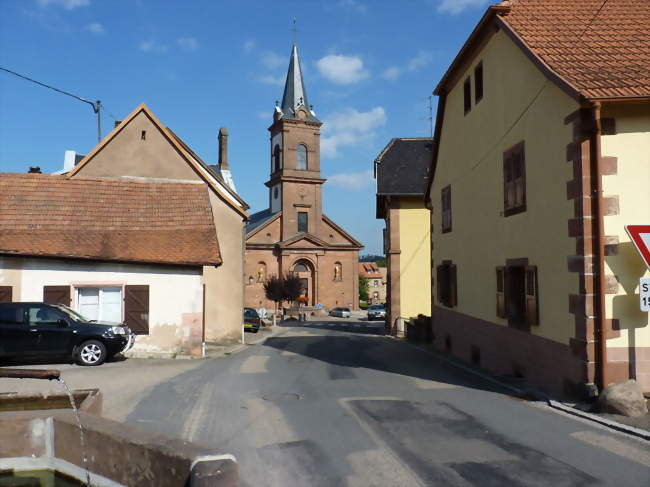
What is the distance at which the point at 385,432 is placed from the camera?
761cm

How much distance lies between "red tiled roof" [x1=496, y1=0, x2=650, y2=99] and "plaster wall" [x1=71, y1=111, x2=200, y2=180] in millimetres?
15030

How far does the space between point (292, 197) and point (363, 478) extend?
191 ft

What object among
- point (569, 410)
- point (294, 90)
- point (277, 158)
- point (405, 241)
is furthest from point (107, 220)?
point (294, 90)

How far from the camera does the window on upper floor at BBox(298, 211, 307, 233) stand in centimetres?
6412

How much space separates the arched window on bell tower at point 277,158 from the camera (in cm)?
6488

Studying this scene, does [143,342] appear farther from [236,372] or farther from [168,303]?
[236,372]

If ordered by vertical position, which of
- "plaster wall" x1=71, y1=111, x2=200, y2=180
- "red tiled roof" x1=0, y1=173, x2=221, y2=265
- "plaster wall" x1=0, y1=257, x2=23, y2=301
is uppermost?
"plaster wall" x1=71, y1=111, x2=200, y2=180

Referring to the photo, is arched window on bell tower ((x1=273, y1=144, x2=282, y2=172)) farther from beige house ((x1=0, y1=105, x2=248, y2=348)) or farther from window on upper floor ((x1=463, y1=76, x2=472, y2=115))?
window on upper floor ((x1=463, y1=76, x2=472, y2=115))

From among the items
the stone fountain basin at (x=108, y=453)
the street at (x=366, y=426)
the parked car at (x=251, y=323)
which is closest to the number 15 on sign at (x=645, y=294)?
the street at (x=366, y=426)

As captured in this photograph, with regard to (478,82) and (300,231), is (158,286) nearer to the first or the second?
(478,82)

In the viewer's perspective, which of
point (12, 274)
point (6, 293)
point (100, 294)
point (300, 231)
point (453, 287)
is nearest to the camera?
point (6, 293)

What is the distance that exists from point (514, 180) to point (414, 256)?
19.6 meters

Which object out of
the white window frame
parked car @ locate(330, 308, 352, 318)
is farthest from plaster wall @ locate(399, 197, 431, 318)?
parked car @ locate(330, 308, 352, 318)

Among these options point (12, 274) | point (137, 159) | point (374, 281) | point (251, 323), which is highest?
point (137, 159)
